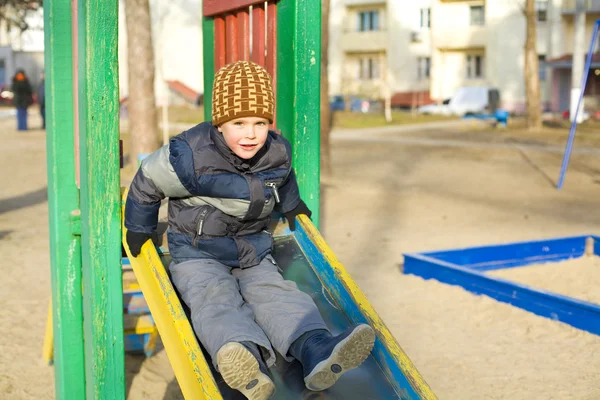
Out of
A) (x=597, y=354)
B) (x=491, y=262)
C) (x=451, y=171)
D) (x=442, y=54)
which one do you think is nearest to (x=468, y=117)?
(x=442, y=54)

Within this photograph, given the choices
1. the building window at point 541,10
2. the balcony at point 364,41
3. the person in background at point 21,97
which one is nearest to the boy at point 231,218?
the person in background at point 21,97

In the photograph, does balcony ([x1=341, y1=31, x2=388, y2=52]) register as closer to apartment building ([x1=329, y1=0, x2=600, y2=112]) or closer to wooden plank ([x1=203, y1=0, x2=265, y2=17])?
apartment building ([x1=329, y1=0, x2=600, y2=112])

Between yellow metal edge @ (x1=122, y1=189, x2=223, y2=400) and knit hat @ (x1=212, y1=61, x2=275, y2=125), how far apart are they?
0.62m

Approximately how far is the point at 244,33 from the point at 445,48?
118 feet

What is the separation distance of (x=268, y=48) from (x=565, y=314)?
2.50m

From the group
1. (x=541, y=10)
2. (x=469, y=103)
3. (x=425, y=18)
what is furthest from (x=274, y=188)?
(x=425, y=18)

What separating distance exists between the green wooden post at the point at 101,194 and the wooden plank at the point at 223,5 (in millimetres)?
1252

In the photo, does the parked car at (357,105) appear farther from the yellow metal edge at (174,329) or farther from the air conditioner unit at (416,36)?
the yellow metal edge at (174,329)

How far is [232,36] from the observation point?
4.56 meters

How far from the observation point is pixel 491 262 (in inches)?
Result: 268

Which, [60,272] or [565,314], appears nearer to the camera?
[60,272]

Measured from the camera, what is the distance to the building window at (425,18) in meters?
41.2

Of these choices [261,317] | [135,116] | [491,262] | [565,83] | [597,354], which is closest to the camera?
[261,317]

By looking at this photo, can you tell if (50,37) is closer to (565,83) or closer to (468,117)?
(468,117)
